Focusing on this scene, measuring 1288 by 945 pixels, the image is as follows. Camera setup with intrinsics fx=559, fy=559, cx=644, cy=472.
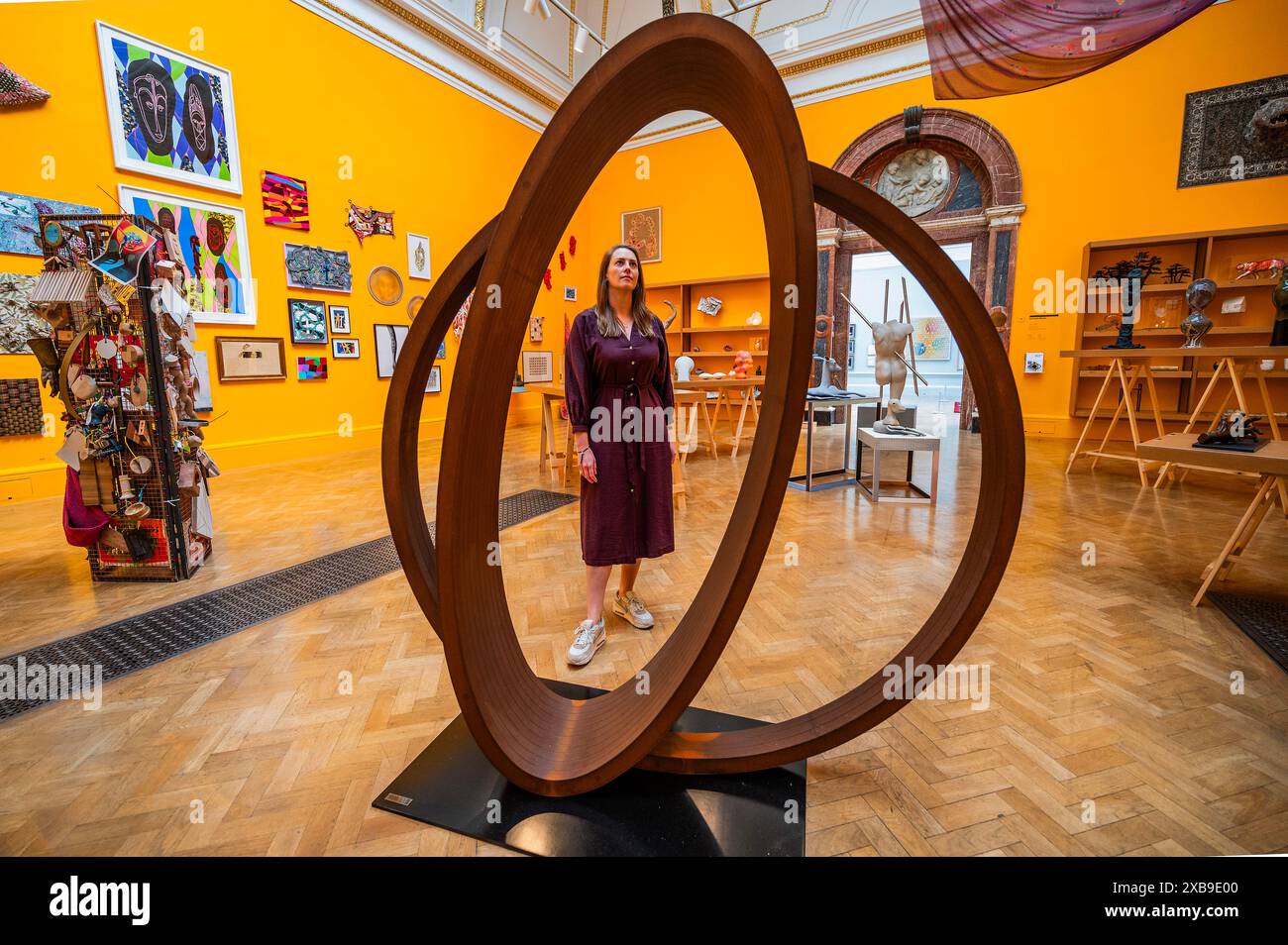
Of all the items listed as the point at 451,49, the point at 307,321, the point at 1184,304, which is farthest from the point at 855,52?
the point at 307,321

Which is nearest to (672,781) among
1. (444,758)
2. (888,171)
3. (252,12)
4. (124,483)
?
(444,758)

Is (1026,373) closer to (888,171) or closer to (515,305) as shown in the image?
(888,171)

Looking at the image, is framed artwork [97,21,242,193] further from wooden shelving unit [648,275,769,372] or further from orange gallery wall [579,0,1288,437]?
orange gallery wall [579,0,1288,437]

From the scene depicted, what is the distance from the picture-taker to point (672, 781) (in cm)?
181

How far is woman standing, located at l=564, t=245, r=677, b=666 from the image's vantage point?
2.42 m

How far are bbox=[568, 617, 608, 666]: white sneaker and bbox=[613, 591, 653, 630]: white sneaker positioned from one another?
0.78ft

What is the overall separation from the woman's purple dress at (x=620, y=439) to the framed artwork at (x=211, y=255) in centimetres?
596

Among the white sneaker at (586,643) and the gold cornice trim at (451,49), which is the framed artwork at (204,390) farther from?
the white sneaker at (586,643)

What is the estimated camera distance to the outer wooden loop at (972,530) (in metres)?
1.64

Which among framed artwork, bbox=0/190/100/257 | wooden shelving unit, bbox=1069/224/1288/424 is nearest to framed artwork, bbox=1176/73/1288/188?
wooden shelving unit, bbox=1069/224/1288/424

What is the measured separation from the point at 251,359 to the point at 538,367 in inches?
209

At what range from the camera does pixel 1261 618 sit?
2838mm
